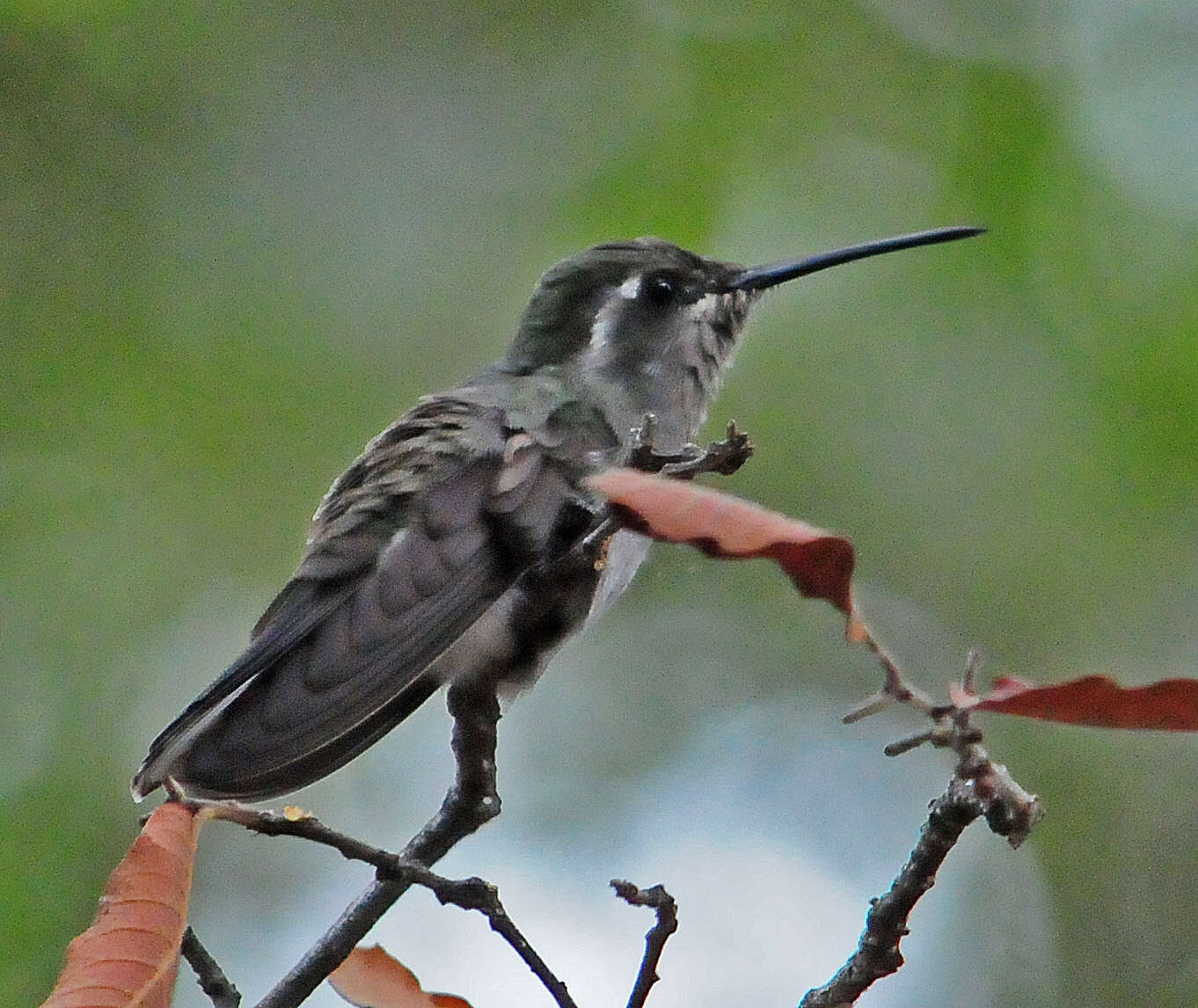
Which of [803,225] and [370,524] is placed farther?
[803,225]

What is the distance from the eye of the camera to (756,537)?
1977 mm

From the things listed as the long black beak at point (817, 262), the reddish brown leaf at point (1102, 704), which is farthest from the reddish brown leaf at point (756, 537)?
the long black beak at point (817, 262)

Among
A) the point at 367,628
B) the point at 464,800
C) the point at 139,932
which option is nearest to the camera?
the point at 139,932

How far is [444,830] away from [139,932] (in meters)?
1.04

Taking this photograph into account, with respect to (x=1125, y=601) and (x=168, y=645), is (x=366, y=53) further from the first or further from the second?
(x=1125, y=601)

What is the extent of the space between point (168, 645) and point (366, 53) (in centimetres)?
346

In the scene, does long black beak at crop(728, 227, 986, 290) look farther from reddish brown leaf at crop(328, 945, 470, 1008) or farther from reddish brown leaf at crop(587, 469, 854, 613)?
reddish brown leaf at crop(587, 469, 854, 613)

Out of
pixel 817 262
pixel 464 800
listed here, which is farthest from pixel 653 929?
pixel 817 262

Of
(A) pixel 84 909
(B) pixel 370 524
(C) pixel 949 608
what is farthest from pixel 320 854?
(B) pixel 370 524

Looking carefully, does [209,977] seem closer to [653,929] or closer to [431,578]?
[653,929]

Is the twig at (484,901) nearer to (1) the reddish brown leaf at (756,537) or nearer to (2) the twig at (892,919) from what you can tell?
(2) the twig at (892,919)

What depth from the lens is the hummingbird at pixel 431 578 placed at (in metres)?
3.38

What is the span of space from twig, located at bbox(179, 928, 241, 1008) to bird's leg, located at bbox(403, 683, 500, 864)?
21.4 inches

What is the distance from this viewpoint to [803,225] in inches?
296
